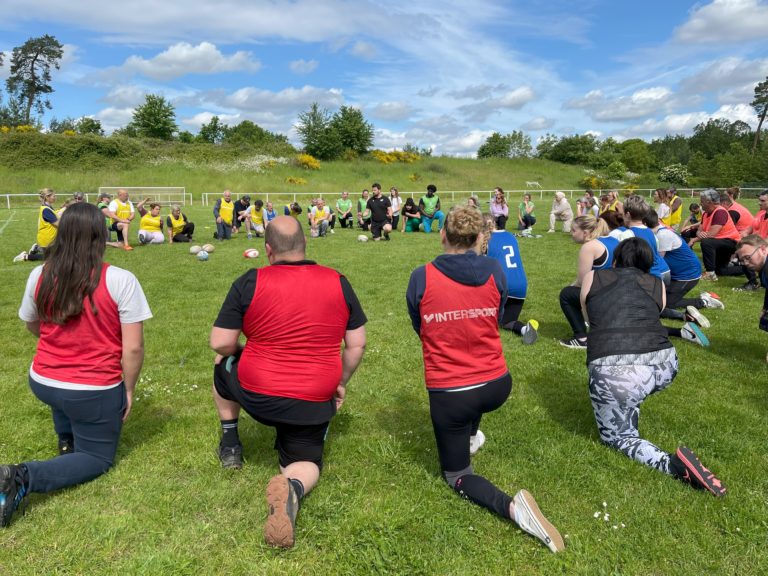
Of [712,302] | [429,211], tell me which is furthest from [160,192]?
[712,302]

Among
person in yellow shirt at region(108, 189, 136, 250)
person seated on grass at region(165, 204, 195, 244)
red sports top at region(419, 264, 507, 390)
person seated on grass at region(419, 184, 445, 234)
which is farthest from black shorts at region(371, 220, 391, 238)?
red sports top at region(419, 264, 507, 390)

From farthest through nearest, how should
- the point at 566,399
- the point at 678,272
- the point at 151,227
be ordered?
1. the point at 151,227
2. the point at 678,272
3. the point at 566,399

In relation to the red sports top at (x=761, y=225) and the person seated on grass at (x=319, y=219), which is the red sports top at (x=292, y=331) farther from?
the person seated on grass at (x=319, y=219)

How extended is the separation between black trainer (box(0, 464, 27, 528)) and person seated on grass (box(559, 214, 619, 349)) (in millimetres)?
5063

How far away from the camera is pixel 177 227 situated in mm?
15617

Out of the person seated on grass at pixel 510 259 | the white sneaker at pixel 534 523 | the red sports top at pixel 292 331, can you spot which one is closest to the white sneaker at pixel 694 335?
the person seated on grass at pixel 510 259

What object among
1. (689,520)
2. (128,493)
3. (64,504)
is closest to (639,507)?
(689,520)

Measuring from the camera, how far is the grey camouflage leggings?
3.73m

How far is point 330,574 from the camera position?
2732 mm

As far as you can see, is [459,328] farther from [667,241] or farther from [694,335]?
[667,241]

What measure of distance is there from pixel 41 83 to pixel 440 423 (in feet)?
293

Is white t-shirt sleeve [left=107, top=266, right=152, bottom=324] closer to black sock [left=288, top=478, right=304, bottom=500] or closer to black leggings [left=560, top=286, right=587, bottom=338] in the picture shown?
black sock [left=288, top=478, right=304, bottom=500]

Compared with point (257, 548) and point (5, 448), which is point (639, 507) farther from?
point (5, 448)

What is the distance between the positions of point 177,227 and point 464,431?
14.4 metres
